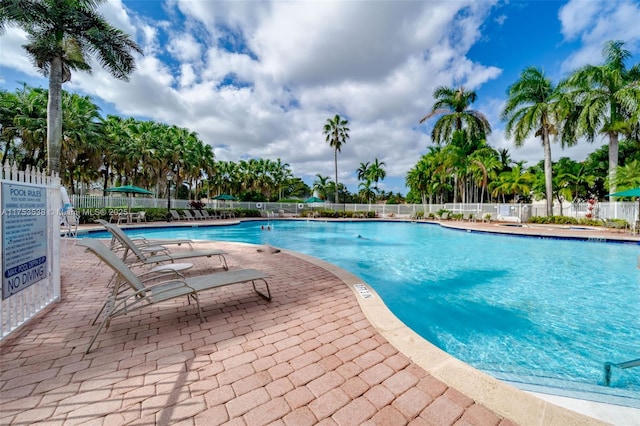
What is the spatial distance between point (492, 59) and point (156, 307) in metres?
17.5

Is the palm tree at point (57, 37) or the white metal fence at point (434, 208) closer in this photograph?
the palm tree at point (57, 37)

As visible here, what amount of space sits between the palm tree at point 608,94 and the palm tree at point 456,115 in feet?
23.1

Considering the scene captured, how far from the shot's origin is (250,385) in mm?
1882

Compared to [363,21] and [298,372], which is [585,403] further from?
[363,21]

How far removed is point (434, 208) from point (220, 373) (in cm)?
2907

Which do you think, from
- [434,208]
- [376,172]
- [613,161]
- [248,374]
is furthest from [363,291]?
[376,172]

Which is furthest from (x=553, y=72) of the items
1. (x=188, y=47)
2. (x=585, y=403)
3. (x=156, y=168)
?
(x=156, y=168)

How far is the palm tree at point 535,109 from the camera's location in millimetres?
18766

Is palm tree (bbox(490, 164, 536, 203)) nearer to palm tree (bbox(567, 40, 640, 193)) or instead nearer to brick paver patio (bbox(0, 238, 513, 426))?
palm tree (bbox(567, 40, 640, 193))

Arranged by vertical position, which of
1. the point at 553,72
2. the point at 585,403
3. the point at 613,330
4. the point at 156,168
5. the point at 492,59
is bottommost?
the point at 613,330

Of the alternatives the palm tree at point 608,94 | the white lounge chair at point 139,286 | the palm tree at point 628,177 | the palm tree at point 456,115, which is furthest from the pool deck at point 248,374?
the palm tree at point 456,115

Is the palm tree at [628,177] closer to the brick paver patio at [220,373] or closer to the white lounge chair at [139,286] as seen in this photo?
the brick paver patio at [220,373]

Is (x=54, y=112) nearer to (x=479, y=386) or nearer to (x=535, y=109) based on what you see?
(x=479, y=386)

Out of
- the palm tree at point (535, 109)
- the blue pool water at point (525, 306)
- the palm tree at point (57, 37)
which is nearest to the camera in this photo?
the blue pool water at point (525, 306)
